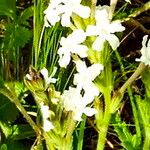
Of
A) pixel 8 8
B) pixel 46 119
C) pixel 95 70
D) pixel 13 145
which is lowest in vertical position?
pixel 13 145

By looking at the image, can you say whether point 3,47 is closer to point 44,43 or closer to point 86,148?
point 44,43

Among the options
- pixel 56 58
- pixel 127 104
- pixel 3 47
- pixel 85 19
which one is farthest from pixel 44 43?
pixel 127 104

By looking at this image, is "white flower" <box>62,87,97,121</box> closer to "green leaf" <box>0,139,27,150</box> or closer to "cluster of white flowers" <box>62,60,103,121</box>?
"cluster of white flowers" <box>62,60,103,121</box>

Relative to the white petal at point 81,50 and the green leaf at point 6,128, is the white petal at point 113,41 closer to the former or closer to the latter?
the white petal at point 81,50

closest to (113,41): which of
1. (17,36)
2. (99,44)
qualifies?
(99,44)

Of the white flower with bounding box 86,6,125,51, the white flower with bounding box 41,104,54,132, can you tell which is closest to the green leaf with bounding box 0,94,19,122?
the white flower with bounding box 41,104,54,132

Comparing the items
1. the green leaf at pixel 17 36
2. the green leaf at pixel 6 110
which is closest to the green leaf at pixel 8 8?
the green leaf at pixel 17 36

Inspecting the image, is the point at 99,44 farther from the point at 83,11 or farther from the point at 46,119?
→ the point at 46,119
